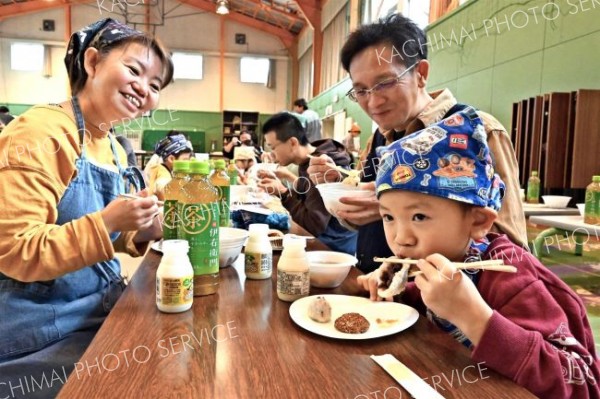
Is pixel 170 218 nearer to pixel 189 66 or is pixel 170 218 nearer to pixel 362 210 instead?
pixel 362 210

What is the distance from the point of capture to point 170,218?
1.12m

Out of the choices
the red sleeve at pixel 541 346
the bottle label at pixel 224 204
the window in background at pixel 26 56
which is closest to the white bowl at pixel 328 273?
the red sleeve at pixel 541 346

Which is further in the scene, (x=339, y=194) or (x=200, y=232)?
(x=339, y=194)

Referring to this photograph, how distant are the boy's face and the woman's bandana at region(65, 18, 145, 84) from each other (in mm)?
1091

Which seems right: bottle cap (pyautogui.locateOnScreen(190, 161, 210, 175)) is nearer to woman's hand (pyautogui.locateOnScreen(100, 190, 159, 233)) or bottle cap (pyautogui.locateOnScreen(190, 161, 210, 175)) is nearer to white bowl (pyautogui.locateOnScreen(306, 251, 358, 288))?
woman's hand (pyautogui.locateOnScreen(100, 190, 159, 233))

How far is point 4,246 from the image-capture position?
3.36ft

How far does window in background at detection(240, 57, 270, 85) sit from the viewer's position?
14906 millimetres

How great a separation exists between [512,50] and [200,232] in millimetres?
3919

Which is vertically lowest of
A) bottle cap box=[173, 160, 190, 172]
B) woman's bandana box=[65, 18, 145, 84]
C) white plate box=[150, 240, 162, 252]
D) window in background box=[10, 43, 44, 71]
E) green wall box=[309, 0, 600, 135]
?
white plate box=[150, 240, 162, 252]

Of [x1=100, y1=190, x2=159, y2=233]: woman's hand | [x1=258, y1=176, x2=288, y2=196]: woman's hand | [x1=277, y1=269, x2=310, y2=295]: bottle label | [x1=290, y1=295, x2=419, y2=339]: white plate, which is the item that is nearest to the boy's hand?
[x1=290, y1=295, x2=419, y2=339]: white plate

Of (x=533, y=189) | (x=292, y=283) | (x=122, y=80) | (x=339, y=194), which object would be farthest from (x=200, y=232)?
(x=533, y=189)

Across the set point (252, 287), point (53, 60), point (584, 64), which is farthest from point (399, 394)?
point (53, 60)

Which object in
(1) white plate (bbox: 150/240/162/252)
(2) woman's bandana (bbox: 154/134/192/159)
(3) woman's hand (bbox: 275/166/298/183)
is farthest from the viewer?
(2) woman's bandana (bbox: 154/134/192/159)

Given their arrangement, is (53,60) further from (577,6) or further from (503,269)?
(503,269)
